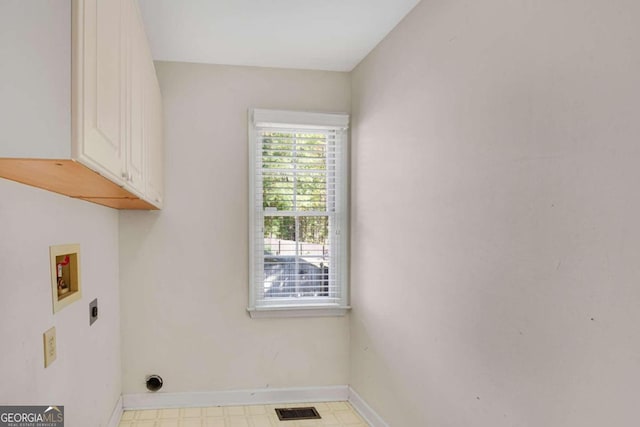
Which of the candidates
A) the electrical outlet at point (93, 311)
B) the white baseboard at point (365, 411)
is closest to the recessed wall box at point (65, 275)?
the electrical outlet at point (93, 311)

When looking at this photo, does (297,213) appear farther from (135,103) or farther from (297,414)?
(135,103)

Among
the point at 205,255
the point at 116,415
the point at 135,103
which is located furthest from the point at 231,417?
the point at 135,103

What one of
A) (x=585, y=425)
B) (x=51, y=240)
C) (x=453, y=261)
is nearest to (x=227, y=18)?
(x=51, y=240)

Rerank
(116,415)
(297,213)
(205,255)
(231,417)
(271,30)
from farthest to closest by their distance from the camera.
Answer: (297,213) → (205,255) → (231,417) → (116,415) → (271,30)

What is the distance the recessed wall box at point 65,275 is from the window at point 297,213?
1602 millimetres

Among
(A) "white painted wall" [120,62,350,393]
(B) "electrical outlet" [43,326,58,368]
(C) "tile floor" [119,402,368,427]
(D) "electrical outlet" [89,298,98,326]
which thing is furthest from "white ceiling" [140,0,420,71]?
(C) "tile floor" [119,402,368,427]

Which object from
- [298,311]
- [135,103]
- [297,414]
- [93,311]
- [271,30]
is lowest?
[297,414]

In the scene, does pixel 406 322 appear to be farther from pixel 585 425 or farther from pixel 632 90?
pixel 632 90

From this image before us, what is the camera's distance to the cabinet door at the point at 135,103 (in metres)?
1.88

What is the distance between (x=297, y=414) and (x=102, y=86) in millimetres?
2851

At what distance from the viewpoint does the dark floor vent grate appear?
3.51 m

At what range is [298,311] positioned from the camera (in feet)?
12.5

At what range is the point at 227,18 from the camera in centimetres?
290

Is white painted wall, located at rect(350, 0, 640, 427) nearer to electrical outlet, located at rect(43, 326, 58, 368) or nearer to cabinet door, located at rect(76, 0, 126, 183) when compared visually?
cabinet door, located at rect(76, 0, 126, 183)
